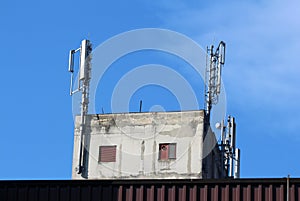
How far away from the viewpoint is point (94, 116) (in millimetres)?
47031

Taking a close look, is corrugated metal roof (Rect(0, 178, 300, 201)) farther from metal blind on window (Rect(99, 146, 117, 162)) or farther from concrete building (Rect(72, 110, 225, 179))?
metal blind on window (Rect(99, 146, 117, 162))

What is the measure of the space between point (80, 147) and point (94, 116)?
1.66 meters

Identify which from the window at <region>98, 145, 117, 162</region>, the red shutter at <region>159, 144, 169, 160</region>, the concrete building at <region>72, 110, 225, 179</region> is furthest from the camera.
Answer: the window at <region>98, 145, 117, 162</region>

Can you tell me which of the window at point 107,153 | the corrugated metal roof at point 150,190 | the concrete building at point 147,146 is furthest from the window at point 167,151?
the corrugated metal roof at point 150,190

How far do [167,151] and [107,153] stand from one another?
2.90m

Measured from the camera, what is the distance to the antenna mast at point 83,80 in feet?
150

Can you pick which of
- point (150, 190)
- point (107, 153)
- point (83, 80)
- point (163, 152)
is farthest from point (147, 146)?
point (150, 190)

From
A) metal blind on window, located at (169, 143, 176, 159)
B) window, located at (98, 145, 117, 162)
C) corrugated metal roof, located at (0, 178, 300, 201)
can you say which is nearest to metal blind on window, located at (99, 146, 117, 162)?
window, located at (98, 145, 117, 162)

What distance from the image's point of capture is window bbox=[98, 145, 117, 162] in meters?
46.2

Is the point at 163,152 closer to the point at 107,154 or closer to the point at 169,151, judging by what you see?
the point at 169,151

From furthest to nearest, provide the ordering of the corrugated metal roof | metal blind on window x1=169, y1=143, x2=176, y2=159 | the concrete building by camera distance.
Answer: metal blind on window x1=169, y1=143, x2=176, y2=159, the concrete building, the corrugated metal roof

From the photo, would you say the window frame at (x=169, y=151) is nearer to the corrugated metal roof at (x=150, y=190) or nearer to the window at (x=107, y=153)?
the window at (x=107, y=153)

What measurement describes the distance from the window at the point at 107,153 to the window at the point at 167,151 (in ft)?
7.16

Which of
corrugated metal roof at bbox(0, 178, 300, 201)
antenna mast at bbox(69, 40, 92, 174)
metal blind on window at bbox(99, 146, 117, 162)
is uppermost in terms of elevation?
antenna mast at bbox(69, 40, 92, 174)
